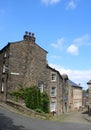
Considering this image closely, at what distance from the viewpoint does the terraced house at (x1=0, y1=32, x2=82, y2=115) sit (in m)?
49.2

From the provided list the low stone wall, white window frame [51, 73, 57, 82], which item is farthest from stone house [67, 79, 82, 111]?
the low stone wall

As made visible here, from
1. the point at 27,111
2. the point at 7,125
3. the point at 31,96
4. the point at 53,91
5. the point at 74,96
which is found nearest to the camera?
the point at 7,125

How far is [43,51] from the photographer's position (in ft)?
177

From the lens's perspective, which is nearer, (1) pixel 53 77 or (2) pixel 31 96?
(2) pixel 31 96

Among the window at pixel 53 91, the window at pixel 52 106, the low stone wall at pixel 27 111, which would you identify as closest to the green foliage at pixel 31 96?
→ the low stone wall at pixel 27 111

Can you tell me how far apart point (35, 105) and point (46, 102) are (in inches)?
171

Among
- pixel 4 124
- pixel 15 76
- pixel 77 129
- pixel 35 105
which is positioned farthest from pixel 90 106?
pixel 4 124

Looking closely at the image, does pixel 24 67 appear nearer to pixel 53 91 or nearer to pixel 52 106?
pixel 53 91

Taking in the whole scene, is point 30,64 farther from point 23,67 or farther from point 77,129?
point 77,129

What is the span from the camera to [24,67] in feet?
168

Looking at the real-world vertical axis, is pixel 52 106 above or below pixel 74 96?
below

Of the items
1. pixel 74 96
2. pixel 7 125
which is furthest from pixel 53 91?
pixel 7 125

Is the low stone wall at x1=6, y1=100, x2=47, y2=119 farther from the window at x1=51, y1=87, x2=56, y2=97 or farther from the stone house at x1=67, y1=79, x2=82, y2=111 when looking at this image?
the stone house at x1=67, y1=79, x2=82, y2=111

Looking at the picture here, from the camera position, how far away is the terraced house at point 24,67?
49250 millimetres
